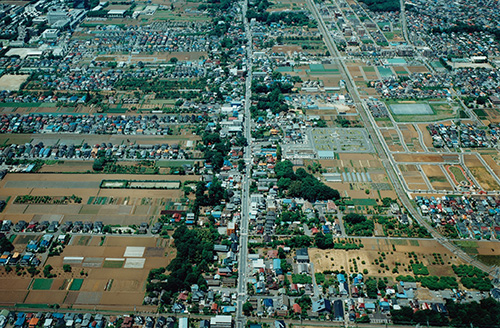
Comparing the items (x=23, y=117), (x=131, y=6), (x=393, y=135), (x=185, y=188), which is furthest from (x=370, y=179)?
(x=131, y=6)

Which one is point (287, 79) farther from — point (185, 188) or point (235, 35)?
point (185, 188)

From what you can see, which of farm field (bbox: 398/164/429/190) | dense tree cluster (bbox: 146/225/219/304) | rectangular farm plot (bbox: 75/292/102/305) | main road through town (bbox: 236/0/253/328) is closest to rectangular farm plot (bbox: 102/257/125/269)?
rectangular farm plot (bbox: 75/292/102/305)

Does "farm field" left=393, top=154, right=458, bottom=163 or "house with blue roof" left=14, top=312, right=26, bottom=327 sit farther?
"farm field" left=393, top=154, right=458, bottom=163

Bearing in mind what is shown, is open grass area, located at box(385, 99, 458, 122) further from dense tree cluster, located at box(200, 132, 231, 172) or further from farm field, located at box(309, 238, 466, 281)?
farm field, located at box(309, 238, 466, 281)

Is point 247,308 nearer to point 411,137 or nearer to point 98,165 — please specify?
point 98,165

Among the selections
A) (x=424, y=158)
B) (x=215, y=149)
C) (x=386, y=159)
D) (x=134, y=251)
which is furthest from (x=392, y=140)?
(x=134, y=251)

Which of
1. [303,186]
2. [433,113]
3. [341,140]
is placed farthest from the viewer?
[433,113]
